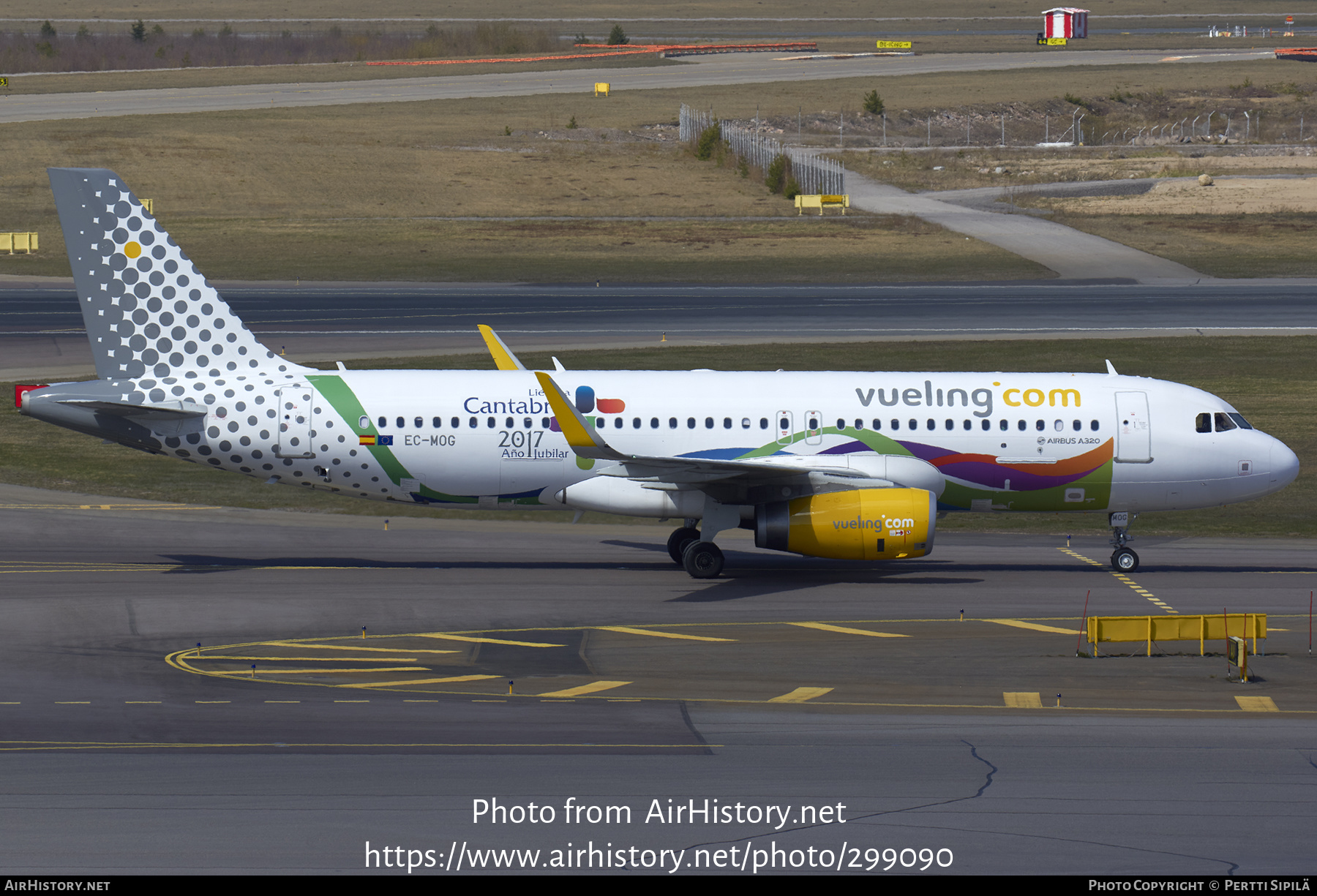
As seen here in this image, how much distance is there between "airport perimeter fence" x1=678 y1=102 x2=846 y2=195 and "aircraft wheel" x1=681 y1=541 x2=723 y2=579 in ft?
260

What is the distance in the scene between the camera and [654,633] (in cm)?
2708

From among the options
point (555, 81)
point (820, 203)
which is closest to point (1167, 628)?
point (820, 203)

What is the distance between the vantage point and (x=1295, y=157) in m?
121

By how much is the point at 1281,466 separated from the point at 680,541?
43.0 feet

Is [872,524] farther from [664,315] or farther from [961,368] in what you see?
[664,315]

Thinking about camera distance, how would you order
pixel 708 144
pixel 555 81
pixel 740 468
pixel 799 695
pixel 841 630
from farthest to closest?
pixel 555 81 < pixel 708 144 < pixel 740 468 < pixel 841 630 < pixel 799 695

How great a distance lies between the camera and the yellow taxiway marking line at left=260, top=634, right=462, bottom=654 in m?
25.7

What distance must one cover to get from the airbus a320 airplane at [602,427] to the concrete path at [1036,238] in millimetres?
51016

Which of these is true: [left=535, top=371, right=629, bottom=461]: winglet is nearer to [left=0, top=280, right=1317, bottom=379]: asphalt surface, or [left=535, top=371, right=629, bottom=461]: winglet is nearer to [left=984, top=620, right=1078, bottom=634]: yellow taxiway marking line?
[left=984, top=620, right=1078, bottom=634]: yellow taxiway marking line

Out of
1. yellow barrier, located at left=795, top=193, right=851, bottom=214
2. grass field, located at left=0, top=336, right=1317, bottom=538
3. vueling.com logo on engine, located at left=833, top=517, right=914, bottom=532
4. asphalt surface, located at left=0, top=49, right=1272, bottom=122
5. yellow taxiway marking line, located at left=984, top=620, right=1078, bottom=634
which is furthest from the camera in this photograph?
asphalt surface, located at left=0, top=49, right=1272, bottom=122

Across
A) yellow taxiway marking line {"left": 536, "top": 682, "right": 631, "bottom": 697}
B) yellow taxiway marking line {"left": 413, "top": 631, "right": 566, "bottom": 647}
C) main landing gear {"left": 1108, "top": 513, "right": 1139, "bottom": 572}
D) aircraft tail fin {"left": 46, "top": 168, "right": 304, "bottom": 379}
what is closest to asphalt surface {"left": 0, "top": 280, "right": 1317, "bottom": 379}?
aircraft tail fin {"left": 46, "top": 168, "right": 304, "bottom": 379}

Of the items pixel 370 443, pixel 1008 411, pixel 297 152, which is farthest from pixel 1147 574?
pixel 297 152

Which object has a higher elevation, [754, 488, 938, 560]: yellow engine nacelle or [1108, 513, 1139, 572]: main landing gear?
[754, 488, 938, 560]: yellow engine nacelle

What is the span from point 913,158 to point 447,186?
40836mm
